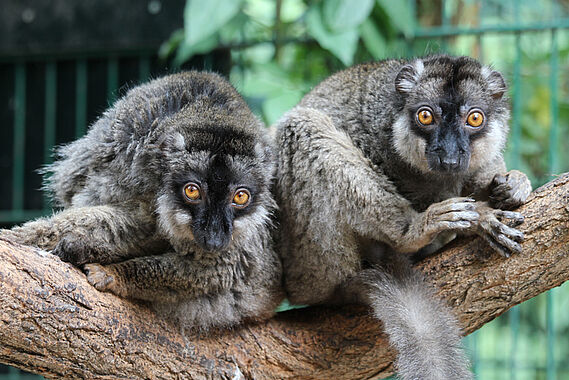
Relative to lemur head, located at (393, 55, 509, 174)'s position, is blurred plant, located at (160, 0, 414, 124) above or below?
above

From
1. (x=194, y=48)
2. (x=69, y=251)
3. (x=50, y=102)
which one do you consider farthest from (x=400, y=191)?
(x=50, y=102)

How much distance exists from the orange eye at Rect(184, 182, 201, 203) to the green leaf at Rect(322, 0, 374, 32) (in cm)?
340

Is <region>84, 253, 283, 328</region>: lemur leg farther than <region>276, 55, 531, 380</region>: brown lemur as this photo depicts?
No

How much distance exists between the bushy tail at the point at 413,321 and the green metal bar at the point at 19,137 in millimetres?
5498

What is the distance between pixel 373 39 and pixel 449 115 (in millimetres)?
3274

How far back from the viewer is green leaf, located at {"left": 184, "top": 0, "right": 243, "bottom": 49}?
6855mm

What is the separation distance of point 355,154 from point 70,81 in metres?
4.98

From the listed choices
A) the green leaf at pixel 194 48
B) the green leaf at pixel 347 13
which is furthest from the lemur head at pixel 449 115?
the green leaf at pixel 194 48

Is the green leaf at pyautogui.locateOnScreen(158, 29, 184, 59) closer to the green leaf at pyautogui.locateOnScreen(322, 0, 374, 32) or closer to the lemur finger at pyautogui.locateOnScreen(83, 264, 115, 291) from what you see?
the green leaf at pyautogui.locateOnScreen(322, 0, 374, 32)

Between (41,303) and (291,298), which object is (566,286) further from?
(41,303)

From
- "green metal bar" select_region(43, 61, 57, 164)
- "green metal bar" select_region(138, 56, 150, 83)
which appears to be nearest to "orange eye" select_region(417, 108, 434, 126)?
"green metal bar" select_region(138, 56, 150, 83)

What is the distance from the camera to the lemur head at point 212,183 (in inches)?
166

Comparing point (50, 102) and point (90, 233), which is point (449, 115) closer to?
point (90, 233)

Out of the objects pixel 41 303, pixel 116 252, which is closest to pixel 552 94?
pixel 116 252
